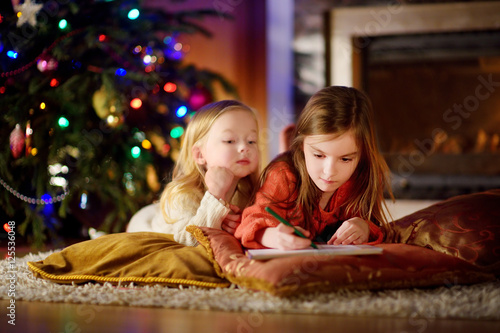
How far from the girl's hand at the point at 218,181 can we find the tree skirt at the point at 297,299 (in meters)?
0.32

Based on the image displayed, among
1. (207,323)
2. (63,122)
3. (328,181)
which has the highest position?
(63,122)

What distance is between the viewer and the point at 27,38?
187 cm

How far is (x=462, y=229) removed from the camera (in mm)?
1339

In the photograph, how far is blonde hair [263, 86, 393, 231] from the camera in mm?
1294

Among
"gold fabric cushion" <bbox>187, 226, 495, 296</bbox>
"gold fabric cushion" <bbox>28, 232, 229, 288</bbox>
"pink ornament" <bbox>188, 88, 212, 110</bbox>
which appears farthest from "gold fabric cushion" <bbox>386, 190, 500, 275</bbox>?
"pink ornament" <bbox>188, 88, 212, 110</bbox>

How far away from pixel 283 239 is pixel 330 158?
→ 0.77 ft

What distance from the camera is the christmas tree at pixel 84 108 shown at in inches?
74.3

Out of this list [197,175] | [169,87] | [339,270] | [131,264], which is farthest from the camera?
[169,87]

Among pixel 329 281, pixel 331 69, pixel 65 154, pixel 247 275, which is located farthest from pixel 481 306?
pixel 331 69

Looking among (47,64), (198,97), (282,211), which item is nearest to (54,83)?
(47,64)

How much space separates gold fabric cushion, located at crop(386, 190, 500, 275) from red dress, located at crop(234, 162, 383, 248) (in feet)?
0.37

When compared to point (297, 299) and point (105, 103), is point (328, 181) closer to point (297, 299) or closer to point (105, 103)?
point (297, 299)

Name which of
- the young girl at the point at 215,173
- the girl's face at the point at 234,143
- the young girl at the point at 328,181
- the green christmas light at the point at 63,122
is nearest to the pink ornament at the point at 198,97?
the green christmas light at the point at 63,122

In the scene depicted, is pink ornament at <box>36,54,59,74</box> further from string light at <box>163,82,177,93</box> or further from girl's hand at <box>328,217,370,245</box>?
girl's hand at <box>328,217,370,245</box>
